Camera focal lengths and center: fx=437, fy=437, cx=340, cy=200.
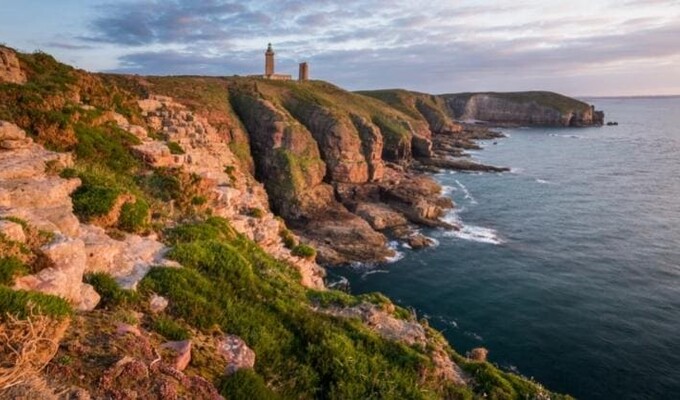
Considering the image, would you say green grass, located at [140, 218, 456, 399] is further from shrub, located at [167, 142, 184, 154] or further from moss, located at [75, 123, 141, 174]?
→ shrub, located at [167, 142, 184, 154]

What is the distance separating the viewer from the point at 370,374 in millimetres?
11086

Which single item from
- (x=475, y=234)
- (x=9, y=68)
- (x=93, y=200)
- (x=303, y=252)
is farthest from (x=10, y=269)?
(x=475, y=234)

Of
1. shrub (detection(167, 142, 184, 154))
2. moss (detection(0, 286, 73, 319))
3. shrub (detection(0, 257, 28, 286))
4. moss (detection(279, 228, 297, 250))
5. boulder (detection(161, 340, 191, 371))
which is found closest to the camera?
moss (detection(0, 286, 73, 319))

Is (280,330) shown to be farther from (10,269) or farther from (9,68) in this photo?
(9,68)

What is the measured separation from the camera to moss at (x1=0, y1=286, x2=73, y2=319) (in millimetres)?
6867

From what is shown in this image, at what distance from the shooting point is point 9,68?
2255cm

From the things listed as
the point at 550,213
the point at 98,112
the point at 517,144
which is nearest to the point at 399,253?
the point at 550,213

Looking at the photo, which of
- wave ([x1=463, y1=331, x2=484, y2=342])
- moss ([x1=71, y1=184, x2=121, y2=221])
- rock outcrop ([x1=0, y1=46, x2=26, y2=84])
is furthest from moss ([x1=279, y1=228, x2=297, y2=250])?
wave ([x1=463, y1=331, x2=484, y2=342])

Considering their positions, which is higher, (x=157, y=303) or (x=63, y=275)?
(x=63, y=275)

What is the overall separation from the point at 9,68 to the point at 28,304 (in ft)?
70.5

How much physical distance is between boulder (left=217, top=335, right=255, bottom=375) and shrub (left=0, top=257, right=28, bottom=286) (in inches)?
162

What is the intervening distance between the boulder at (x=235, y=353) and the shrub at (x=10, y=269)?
13.5 ft

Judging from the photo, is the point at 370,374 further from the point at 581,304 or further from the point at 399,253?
the point at 399,253

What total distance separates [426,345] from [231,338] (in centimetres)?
655
